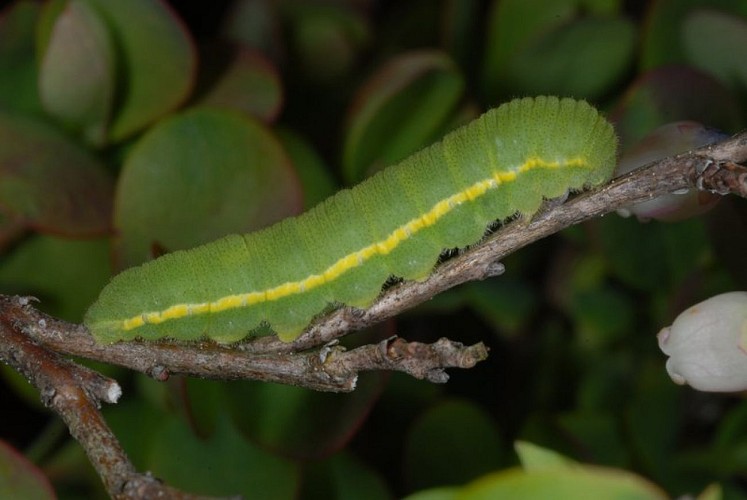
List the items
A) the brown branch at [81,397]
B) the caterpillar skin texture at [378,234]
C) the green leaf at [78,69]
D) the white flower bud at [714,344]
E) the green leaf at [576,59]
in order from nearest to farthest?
1. the brown branch at [81,397]
2. the white flower bud at [714,344]
3. the caterpillar skin texture at [378,234]
4. the green leaf at [78,69]
5. the green leaf at [576,59]

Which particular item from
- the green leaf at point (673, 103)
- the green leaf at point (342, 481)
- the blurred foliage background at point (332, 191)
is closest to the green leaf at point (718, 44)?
the blurred foliage background at point (332, 191)

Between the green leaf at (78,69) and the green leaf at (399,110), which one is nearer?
the green leaf at (78,69)

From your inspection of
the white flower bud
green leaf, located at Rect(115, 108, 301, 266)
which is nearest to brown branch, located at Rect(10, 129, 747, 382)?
the white flower bud

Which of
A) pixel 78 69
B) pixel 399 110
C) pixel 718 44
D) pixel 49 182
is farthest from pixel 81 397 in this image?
pixel 718 44

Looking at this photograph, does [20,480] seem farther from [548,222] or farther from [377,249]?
[548,222]

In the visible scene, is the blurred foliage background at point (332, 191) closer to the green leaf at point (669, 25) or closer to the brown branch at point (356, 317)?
the green leaf at point (669, 25)

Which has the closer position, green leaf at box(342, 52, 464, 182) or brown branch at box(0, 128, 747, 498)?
brown branch at box(0, 128, 747, 498)

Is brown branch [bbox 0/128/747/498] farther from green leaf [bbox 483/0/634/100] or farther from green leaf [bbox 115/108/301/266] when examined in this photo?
green leaf [bbox 483/0/634/100]
